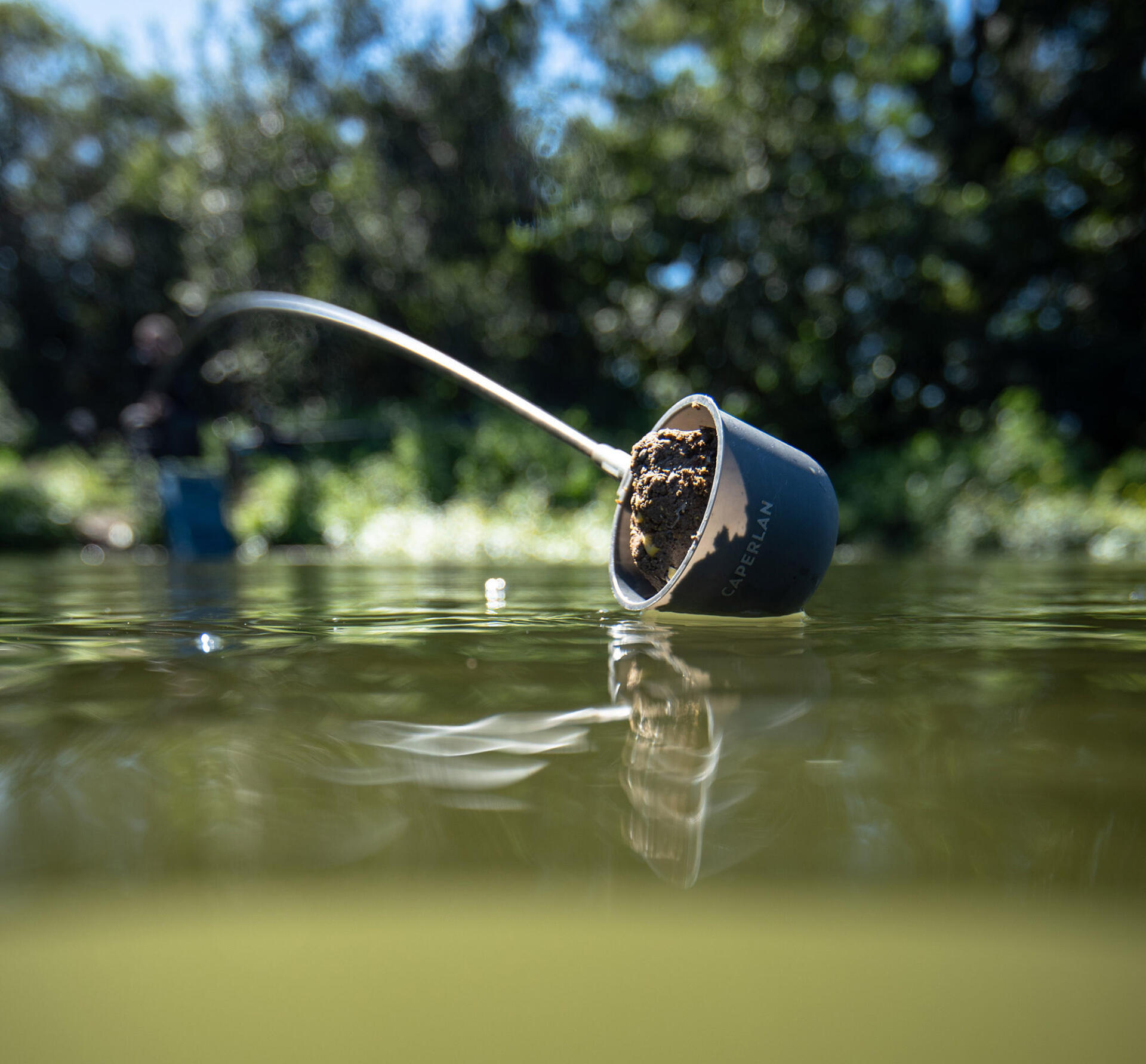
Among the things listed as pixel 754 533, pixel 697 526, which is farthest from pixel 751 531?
pixel 697 526

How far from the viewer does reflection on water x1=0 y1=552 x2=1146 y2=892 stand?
842 mm

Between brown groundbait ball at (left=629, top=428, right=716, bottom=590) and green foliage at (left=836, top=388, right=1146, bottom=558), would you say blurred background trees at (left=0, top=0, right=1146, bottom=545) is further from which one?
brown groundbait ball at (left=629, top=428, right=716, bottom=590)

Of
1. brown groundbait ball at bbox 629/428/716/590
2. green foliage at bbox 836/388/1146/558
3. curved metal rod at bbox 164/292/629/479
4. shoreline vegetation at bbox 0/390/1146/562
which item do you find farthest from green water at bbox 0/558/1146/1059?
green foliage at bbox 836/388/1146/558

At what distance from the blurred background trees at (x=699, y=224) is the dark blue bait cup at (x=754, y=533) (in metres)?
10.5

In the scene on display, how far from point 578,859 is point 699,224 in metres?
16.2

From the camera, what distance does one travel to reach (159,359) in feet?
32.6

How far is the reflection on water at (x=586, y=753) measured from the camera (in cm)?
84

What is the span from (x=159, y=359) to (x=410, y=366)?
33.4ft

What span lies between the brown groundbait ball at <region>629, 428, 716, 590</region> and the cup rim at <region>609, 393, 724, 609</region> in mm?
41

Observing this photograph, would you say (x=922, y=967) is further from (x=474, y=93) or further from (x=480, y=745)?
(x=474, y=93)

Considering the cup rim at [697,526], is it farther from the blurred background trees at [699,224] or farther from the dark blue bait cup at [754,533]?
the blurred background trees at [699,224]

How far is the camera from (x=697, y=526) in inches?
113

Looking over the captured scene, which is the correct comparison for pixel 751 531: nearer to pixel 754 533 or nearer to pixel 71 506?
pixel 754 533

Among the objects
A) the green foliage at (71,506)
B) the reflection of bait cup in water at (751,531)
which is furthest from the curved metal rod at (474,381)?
the green foliage at (71,506)
